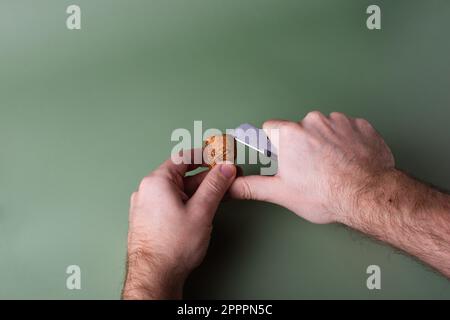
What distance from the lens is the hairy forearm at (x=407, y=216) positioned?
0.79m

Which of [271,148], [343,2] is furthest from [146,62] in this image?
[343,2]

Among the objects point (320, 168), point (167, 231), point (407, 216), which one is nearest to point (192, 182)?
point (167, 231)

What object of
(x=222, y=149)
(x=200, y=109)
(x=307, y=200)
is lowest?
(x=307, y=200)

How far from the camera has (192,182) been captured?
93 centimetres

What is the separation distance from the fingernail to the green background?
0.10 meters

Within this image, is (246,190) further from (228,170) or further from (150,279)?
(150,279)

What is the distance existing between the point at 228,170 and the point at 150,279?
0.25 metres

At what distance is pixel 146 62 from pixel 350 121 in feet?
1.65

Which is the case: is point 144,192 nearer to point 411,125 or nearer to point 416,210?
point 416,210

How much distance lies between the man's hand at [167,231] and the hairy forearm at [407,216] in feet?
0.86

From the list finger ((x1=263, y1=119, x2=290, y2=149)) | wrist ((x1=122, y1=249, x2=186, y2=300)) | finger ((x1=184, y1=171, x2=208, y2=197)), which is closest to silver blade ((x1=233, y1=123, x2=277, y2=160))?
finger ((x1=263, y1=119, x2=290, y2=149))

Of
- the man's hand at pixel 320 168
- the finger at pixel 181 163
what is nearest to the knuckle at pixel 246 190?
the man's hand at pixel 320 168

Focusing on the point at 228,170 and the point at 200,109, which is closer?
the point at 228,170
